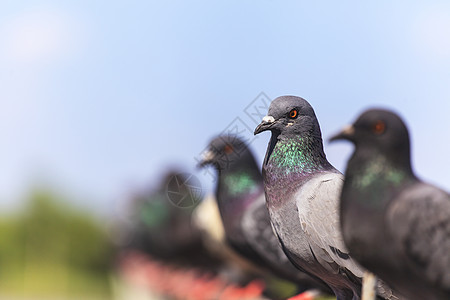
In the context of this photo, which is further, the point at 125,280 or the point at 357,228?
the point at 125,280

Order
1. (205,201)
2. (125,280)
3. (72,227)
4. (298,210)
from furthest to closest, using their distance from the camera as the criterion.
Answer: (72,227)
(125,280)
(205,201)
(298,210)

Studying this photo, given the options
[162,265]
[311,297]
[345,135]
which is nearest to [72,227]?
[162,265]

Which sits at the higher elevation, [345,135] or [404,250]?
[345,135]

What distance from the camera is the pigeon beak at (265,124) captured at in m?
3.99

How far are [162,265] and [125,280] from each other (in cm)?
391

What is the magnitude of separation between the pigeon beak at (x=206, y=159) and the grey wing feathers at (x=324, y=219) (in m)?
1.65

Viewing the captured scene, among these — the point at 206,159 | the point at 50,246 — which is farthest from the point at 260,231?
the point at 50,246

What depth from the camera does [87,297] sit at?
2386 centimetres

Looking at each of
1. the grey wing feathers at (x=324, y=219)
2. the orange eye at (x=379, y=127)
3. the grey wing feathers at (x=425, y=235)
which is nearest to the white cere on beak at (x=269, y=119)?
the grey wing feathers at (x=324, y=219)

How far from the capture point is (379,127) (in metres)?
2.96

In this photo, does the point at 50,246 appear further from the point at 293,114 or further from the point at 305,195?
the point at 305,195

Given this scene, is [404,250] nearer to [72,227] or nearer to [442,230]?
[442,230]

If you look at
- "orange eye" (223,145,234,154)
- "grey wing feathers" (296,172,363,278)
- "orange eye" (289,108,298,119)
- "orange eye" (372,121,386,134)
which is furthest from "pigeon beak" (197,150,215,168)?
"orange eye" (372,121,386,134)

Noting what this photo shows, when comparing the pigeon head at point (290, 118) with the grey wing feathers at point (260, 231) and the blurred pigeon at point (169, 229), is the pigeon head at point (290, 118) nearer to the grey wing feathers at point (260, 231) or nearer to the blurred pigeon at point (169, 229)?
the grey wing feathers at point (260, 231)
